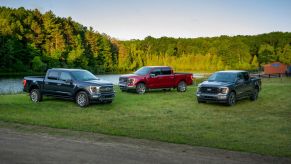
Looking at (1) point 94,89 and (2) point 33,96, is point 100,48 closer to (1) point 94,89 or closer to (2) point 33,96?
(2) point 33,96

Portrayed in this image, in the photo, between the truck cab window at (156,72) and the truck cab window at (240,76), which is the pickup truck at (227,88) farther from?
the truck cab window at (156,72)

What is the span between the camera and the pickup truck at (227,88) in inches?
784

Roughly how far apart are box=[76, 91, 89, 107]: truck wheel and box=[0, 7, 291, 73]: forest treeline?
6740cm

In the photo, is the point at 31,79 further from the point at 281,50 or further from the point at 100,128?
the point at 281,50

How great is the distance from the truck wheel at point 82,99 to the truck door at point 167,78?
8.90 m

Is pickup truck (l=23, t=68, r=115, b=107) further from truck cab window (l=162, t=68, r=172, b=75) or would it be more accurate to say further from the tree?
the tree

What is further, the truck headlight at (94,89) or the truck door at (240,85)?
the truck door at (240,85)

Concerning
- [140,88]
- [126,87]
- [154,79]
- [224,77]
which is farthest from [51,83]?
[224,77]

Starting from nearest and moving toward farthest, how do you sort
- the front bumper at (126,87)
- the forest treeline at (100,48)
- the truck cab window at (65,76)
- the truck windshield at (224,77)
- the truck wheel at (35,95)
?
1. the truck cab window at (65,76)
2. the truck wheel at (35,95)
3. the truck windshield at (224,77)
4. the front bumper at (126,87)
5. the forest treeline at (100,48)

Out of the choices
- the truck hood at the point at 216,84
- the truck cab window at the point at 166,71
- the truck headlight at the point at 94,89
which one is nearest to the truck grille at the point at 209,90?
the truck hood at the point at 216,84

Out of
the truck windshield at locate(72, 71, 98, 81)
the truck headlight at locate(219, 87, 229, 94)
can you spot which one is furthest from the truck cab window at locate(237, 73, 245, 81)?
the truck windshield at locate(72, 71, 98, 81)

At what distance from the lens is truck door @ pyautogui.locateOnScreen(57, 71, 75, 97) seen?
63.5 feet

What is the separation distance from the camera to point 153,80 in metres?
26.2

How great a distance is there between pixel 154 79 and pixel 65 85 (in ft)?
27.4
